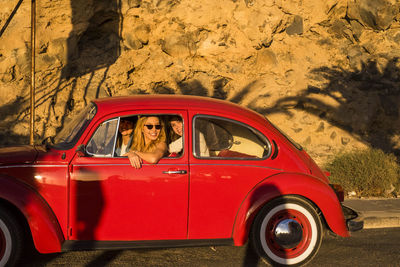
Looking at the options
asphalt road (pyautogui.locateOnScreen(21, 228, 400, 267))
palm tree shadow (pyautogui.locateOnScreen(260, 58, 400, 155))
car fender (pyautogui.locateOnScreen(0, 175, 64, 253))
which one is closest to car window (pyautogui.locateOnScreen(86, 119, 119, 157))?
car fender (pyautogui.locateOnScreen(0, 175, 64, 253))

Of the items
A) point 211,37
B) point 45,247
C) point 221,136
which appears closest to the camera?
point 45,247

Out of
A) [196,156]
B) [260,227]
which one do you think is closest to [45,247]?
[196,156]

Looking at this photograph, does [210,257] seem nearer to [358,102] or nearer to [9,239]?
[9,239]

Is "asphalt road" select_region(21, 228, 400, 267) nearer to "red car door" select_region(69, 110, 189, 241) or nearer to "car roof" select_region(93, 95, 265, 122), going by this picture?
"red car door" select_region(69, 110, 189, 241)

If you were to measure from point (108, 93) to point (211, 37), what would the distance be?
3565 mm

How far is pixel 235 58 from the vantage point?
47.9 ft

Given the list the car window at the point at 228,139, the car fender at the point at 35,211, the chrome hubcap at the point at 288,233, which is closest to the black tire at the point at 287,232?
the chrome hubcap at the point at 288,233

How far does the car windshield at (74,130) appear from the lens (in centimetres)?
500

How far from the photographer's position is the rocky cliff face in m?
13.2

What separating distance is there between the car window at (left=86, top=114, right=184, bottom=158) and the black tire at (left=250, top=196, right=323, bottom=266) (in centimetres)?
115

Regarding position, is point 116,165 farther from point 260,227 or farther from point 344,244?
point 344,244

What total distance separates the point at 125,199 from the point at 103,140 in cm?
66

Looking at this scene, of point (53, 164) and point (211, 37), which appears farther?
point (211, 37)

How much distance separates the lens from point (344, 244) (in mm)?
6254
